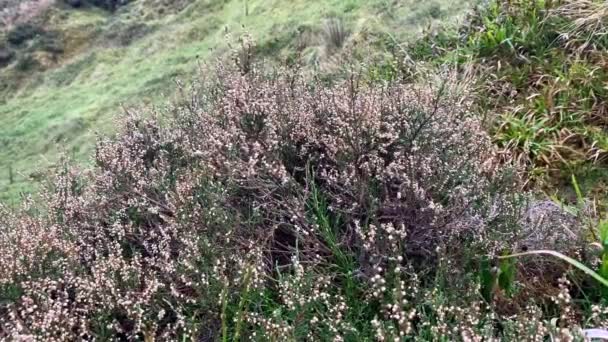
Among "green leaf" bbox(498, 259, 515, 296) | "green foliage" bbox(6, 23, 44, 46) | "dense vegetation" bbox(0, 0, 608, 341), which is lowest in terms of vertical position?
"green foliage" bbox(6, 23, 44, 46)

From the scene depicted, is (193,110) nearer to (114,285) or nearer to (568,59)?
(114,285)

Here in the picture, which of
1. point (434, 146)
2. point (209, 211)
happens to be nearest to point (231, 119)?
point (209, 211)

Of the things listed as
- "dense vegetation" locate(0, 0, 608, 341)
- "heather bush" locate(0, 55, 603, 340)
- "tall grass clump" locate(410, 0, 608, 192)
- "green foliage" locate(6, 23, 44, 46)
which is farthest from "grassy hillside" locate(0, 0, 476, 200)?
"heather bush" locate(0, 55, 603, 340)

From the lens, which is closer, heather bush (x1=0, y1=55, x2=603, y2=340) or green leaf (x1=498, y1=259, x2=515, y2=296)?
heather bush (x1=0, y1=55, x2=603, y2=340)

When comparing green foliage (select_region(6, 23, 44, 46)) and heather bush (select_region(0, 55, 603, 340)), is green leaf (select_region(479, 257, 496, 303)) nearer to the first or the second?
heather bush (select_region(0, 55, 603, 340))

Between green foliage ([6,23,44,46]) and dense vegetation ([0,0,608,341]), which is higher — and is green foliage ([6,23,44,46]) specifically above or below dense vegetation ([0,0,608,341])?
below

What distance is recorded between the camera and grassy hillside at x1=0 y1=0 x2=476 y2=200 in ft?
21.5

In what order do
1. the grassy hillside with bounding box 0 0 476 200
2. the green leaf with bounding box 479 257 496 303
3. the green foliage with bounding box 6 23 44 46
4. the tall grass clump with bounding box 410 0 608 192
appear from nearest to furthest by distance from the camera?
the green leaf with bounding box 479 257 496 303
the tall grass clump with bounding box 410 0 608 192
the grassy hillside with bounding box 0 0 476 200
the green foliage with bounding box 6 23 44 46

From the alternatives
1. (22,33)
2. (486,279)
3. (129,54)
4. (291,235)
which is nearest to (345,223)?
(291,235)

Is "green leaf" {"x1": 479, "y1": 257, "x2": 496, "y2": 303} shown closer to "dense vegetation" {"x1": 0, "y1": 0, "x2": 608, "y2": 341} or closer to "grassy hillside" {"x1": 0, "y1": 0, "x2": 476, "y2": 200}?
"dense vegetation" {"x1": 0, "y1": 0, "x2": 608, "y2": 341}

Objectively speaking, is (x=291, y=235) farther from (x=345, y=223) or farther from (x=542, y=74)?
(x=542, y=74)

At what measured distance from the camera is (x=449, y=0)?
559 centimetres

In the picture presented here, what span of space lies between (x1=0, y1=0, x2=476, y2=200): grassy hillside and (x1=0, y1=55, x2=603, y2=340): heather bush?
8.01ft

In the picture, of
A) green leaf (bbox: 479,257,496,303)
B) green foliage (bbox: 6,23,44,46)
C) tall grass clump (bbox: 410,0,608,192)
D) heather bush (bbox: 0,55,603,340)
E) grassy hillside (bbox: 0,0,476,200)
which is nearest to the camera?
heather bush (bbox: 0,55,603,340)
